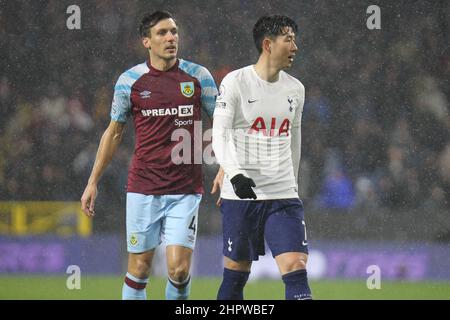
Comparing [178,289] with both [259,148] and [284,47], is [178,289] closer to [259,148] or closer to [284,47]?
[259,148]

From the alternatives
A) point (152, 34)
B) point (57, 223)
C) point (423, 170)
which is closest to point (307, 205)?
point (423, 170)

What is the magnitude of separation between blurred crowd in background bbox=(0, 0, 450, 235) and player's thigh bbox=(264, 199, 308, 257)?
419cm

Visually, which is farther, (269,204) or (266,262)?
(266,262)

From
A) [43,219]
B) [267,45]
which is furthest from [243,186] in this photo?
[43,219]

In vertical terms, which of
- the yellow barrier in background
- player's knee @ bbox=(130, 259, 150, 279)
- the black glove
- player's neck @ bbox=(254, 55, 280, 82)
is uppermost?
player's neck @ bbox=(254, 55, 280, 82)

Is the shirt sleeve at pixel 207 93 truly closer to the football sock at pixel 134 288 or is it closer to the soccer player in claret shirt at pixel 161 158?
the soccer player in claret shirt at pixel 161 158

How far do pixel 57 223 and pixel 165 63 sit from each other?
11.9ft

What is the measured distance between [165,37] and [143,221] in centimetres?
121

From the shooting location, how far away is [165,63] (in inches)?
285

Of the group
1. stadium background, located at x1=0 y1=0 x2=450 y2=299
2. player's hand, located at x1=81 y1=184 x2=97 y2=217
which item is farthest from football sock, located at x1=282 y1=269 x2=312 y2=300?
stadium background, located at x1=0 y1=0 x2=450 y2=299

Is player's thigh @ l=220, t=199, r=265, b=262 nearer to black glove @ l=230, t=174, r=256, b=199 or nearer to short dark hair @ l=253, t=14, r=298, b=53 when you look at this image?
black glove @ l=230, t=174, r=256, b=199

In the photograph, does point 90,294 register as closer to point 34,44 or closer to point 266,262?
point 266,262

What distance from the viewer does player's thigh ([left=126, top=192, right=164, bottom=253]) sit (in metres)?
7.14

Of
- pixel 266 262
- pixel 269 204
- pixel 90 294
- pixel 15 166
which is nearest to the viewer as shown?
pixel 269 204
